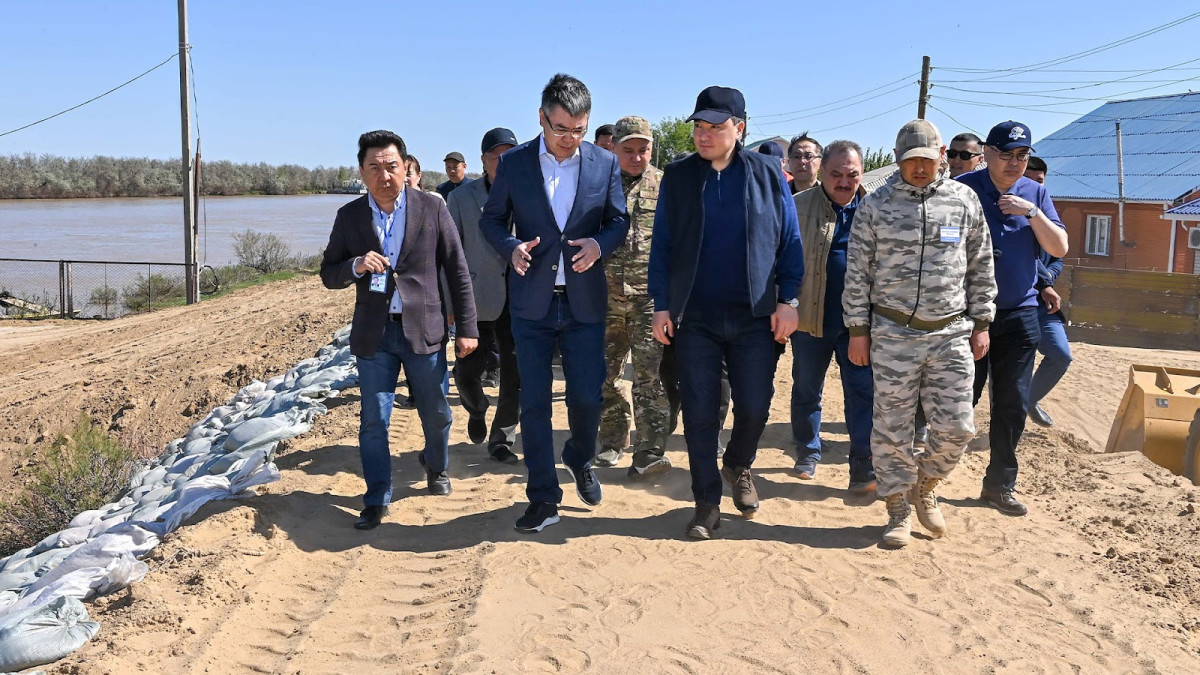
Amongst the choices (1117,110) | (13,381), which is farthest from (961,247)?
(1117,110)

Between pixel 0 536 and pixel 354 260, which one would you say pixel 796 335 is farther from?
pixel 0 536

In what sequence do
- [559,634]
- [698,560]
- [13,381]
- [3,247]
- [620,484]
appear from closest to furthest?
[559,634] < [698,560] < [620,484] < [13,381] < [3,247]

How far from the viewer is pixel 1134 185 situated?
87.5 feet

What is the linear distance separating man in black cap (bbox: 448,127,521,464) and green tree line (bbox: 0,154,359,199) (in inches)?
1943

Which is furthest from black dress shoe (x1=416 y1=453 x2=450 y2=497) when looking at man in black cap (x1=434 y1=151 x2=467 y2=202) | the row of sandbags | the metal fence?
the metal fence

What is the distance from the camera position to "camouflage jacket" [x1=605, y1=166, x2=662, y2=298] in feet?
18.2

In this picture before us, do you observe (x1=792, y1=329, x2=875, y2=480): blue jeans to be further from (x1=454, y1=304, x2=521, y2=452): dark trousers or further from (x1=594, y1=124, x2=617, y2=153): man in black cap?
(x1=594, y1=124, x2=617, y2=153): man in black cap

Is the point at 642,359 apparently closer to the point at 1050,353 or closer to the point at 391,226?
the point at 391,226

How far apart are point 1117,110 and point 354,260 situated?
3388 cm

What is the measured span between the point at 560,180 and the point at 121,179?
7021 centimetres

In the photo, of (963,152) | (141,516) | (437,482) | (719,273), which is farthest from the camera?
(963,152)

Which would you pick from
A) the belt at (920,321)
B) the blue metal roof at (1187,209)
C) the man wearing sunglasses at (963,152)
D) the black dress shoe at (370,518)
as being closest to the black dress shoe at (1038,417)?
the man wearing sunglasses at (963,152)

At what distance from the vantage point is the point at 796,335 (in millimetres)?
5859

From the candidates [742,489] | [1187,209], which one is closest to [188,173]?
[742,489]
